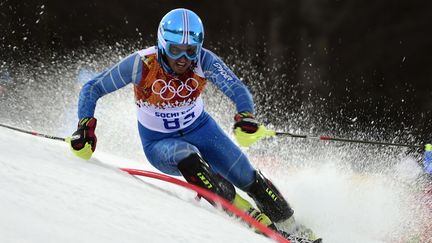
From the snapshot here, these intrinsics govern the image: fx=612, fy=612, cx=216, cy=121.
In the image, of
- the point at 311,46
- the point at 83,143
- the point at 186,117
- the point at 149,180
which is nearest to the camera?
the point at 83,143

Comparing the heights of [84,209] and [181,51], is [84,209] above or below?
below

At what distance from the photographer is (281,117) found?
29.0 ft

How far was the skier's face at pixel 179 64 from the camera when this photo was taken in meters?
2.88

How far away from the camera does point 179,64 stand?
2.90 m

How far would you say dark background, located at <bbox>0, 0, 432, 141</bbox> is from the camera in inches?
322

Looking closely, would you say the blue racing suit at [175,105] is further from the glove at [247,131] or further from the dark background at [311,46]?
the dark background at [311,46]

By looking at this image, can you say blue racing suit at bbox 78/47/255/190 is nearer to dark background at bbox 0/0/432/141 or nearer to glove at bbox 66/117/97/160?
glove at bbox 66/117/97/160

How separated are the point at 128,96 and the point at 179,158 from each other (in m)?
3.34

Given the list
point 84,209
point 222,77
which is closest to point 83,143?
point 222,77

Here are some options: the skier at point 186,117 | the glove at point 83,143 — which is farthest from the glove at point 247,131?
the glove at point 83,143

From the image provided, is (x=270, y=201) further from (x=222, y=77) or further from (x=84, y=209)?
(x=84, y=209)

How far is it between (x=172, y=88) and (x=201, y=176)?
0.55 m

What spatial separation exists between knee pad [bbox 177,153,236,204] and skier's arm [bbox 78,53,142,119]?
51 centimetres

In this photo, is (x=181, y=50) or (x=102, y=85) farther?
(x=102, y=85)
